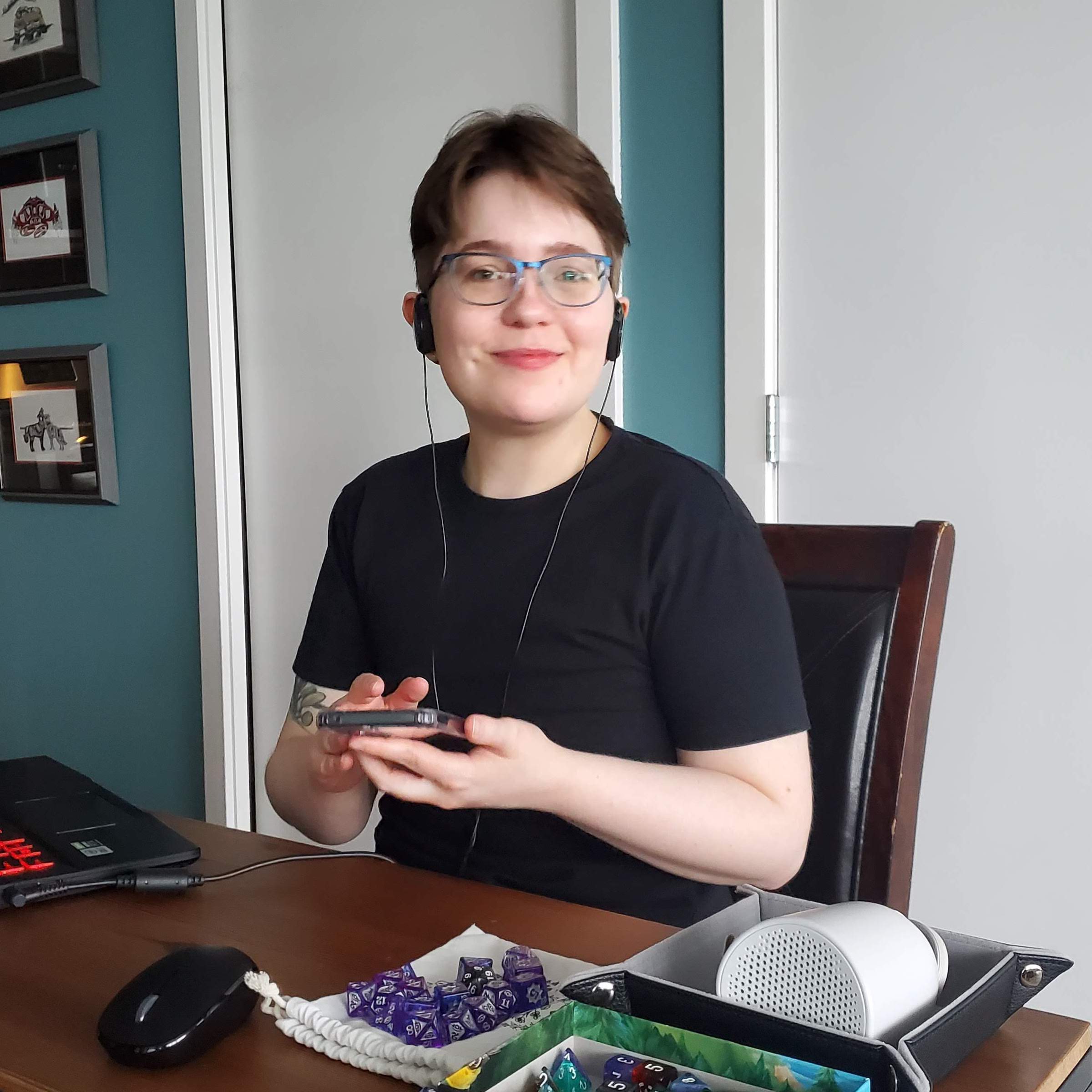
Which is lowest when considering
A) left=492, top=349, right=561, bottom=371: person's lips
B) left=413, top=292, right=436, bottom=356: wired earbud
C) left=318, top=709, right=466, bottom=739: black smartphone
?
left=318, top=709, right=466, bottom=739: black smartphone

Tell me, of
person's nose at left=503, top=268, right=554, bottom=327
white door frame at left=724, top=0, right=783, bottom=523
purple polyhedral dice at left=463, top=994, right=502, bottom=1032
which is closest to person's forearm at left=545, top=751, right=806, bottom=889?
purple polyhedral dice at left=463, top=994, right=502, bottom=1032

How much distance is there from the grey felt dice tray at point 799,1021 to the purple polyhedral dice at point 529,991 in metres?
0.09

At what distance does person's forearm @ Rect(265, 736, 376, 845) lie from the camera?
47.9 inches

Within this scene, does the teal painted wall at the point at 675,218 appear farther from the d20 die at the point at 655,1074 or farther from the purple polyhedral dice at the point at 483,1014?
the d20 die at the point at 655,1074

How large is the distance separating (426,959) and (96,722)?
224cm

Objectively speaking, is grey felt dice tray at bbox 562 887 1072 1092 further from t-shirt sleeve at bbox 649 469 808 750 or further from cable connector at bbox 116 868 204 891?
cable connector at bbox 116 868 204 891

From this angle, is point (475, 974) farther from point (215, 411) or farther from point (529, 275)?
point (215, 411)

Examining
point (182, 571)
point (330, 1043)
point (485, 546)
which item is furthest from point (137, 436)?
point (330, 1043)

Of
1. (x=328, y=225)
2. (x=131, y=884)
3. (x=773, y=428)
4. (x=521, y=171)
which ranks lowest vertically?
(x=131, y=884)

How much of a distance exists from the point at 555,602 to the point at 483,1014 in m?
0.50

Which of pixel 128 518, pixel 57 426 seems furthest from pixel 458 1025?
pixel 57 426

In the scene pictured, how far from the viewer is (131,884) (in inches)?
40.9

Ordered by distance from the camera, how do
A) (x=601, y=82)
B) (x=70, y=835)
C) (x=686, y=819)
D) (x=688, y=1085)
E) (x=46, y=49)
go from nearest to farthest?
1. (x=688, y=1085)
2. (x=686, y=819)
3. (x=70, y=835)
4. (x=601, y=82)
5. (x=46, y=49)

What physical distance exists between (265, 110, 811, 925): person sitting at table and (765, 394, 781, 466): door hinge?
639 mm
